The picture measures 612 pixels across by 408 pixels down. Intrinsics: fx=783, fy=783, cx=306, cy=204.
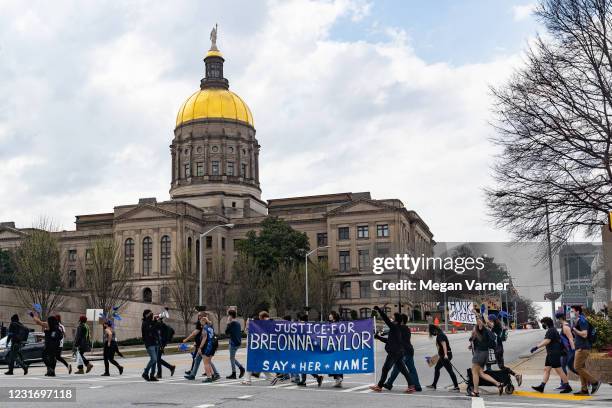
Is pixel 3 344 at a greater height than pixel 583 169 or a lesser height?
lesser

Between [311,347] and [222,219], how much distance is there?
302 ft

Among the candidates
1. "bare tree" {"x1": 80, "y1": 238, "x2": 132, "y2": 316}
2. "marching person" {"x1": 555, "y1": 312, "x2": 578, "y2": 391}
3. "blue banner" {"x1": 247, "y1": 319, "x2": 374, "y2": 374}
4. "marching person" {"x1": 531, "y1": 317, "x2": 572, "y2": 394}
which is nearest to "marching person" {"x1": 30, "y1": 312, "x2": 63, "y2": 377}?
"blue banner" {"x1": 247, "y1": 319, "x2": 374, "y2": 374}

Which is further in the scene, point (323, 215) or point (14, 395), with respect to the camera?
point (323, 215)

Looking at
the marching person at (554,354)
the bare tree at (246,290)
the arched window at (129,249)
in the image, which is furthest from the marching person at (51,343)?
the arched window at (129,249)

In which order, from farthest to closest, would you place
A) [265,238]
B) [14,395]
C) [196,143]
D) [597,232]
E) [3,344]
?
[196,143] → [265,238] → [3,344] → [597,232] → [14,395]

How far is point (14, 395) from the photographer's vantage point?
49.5 feet

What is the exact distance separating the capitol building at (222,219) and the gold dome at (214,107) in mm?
152

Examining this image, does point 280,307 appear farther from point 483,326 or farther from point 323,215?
point 483,326

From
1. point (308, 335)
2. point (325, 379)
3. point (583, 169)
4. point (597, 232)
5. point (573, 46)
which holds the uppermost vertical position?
point (573, 46)

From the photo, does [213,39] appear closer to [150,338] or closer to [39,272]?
[39,272]

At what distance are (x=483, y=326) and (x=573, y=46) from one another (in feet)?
46.3

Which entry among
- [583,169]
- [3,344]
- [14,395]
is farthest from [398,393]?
[3,344]

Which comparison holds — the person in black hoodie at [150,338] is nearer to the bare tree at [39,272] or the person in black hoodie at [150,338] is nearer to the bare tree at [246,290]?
the bare tree at [39,272]

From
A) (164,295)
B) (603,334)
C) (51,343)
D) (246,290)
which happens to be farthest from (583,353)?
(164,295)
